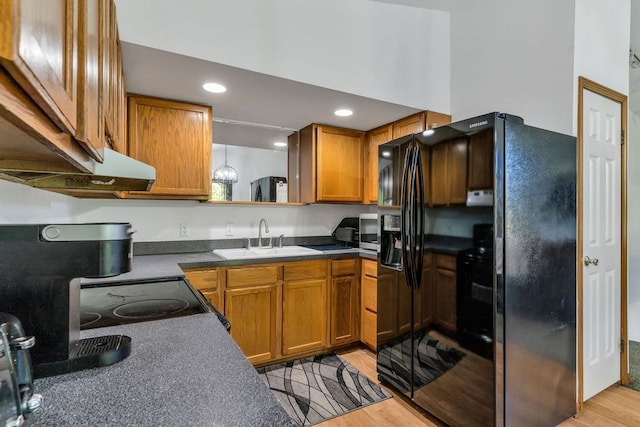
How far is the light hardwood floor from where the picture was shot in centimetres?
185

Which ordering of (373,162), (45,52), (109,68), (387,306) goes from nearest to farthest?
(45,52), (109,68), (387,306), (373,162)

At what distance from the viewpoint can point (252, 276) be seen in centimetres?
237

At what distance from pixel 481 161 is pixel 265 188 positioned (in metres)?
1.94

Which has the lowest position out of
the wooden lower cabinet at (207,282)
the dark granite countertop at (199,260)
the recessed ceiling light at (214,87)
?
the wooden lower cabinet at (207,282)

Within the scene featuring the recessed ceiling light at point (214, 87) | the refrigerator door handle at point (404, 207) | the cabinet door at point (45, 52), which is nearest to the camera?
the cabinet door at point (45, 52)

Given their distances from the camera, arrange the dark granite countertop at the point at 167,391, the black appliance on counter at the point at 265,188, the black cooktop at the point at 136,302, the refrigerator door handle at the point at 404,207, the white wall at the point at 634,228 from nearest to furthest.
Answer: the dark granite countertop at the point at 167,391
the black cooktop at the point at 136,302
the refrigerator door handle at the point at 404,207
the white wall at the point at 634,228
the black appliance on counter at the point at 265,188

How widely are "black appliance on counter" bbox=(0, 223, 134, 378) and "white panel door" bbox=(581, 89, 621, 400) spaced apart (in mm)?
2449

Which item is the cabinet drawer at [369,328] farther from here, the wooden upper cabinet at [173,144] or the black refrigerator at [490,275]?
the wooden upper cabinet at [173,144]

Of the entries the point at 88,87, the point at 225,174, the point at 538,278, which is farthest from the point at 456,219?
the point at 225,174

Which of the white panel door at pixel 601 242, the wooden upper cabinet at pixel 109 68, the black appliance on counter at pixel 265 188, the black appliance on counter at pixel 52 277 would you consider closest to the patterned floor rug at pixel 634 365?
the white panel door at pixel 601 242

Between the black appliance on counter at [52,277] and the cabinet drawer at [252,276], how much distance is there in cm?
154

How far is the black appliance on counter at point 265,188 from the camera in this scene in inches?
116

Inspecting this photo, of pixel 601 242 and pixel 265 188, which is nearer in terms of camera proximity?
pixel 601 242

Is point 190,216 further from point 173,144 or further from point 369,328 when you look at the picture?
point 369,328
